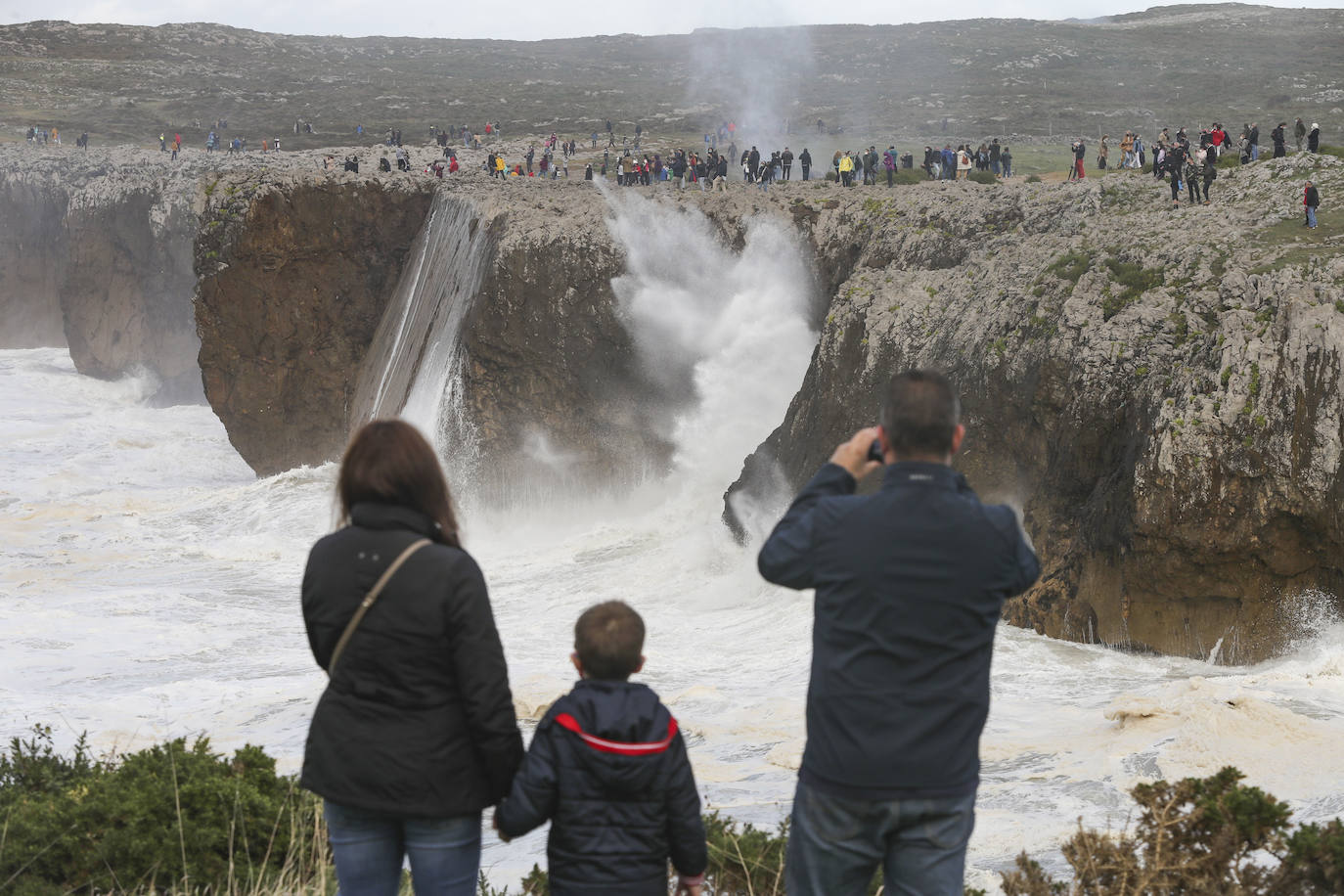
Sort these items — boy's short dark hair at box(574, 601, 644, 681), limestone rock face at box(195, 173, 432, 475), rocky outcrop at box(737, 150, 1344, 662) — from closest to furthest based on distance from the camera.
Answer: boy's short dark hair at box(574, 601, 644, 681), rocky outcrop at box(737, 150, 1344, 662), limestone rock face at box(195, 173, 432, 475)

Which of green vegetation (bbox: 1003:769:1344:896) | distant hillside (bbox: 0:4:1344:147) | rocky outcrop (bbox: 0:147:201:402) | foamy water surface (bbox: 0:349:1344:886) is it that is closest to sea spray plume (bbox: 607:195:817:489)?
foamy water surface (bbox: 0:349:1344:886)

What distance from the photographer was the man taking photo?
3.63 metres

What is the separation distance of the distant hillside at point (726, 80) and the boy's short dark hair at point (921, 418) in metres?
60.9

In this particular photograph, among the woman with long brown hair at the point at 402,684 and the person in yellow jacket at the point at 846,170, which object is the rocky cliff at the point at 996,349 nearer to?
the person in yellow jacket at the point at 846,170

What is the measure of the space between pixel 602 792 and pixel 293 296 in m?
28.7

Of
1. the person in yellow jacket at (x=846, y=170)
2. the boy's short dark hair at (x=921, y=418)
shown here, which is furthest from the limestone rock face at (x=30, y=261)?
the boy's short dark hair at (x=921, y=418)

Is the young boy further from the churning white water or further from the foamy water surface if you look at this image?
the foamy water surface

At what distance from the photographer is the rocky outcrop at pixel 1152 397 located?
13.6 m

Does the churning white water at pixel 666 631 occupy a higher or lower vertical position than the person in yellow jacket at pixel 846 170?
lower

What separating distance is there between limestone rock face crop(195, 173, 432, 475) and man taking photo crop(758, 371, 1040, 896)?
2834 cm

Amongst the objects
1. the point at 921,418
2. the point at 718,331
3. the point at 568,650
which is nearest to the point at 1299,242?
the point at 568,650

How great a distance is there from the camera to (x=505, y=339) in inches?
1013

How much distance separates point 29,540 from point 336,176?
987cm

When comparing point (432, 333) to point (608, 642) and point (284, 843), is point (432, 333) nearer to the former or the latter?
point (284, 843)
